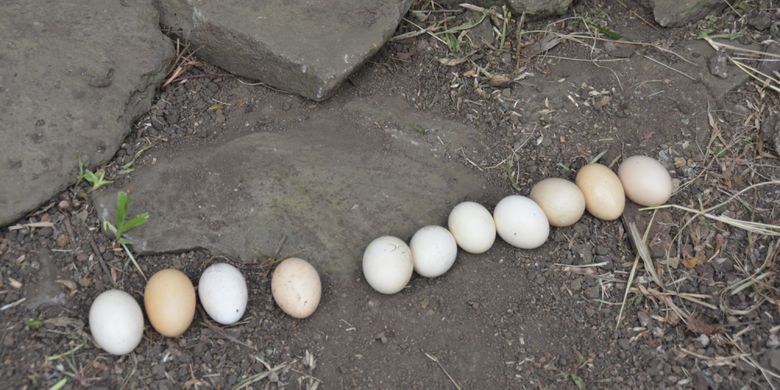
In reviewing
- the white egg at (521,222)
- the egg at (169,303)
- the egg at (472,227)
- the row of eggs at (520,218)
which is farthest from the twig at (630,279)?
the egg at (169,303)

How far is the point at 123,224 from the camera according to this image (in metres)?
2.65

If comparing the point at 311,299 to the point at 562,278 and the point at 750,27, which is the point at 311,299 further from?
the point at 750,27

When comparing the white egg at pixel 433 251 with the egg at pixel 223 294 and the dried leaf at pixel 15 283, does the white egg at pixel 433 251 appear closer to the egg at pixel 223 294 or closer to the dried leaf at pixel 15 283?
the egg at pixel 223 294

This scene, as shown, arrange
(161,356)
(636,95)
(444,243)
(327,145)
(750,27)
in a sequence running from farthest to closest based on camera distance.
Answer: (750,27) < (636,95) < (327,145) < (444,243) < (161,356)

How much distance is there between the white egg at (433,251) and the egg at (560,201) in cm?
40

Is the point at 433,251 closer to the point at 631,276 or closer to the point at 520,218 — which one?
the point at 520,218

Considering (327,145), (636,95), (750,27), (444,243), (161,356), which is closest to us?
(161,356)

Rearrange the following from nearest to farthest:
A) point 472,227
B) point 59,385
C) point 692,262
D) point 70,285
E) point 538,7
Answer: point 59,385, point 70,285, point 472,227, point 692,262, point 538,7

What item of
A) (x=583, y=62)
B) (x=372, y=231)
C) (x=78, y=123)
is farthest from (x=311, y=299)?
(x=583, y=62)

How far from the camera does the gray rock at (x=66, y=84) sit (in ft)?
8.89

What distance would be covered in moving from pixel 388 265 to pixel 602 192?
891 millimetres

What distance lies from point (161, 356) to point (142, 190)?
663 mm

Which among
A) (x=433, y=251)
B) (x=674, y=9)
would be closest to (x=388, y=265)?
(x=433, y=251)

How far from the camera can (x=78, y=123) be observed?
281 centimetres
